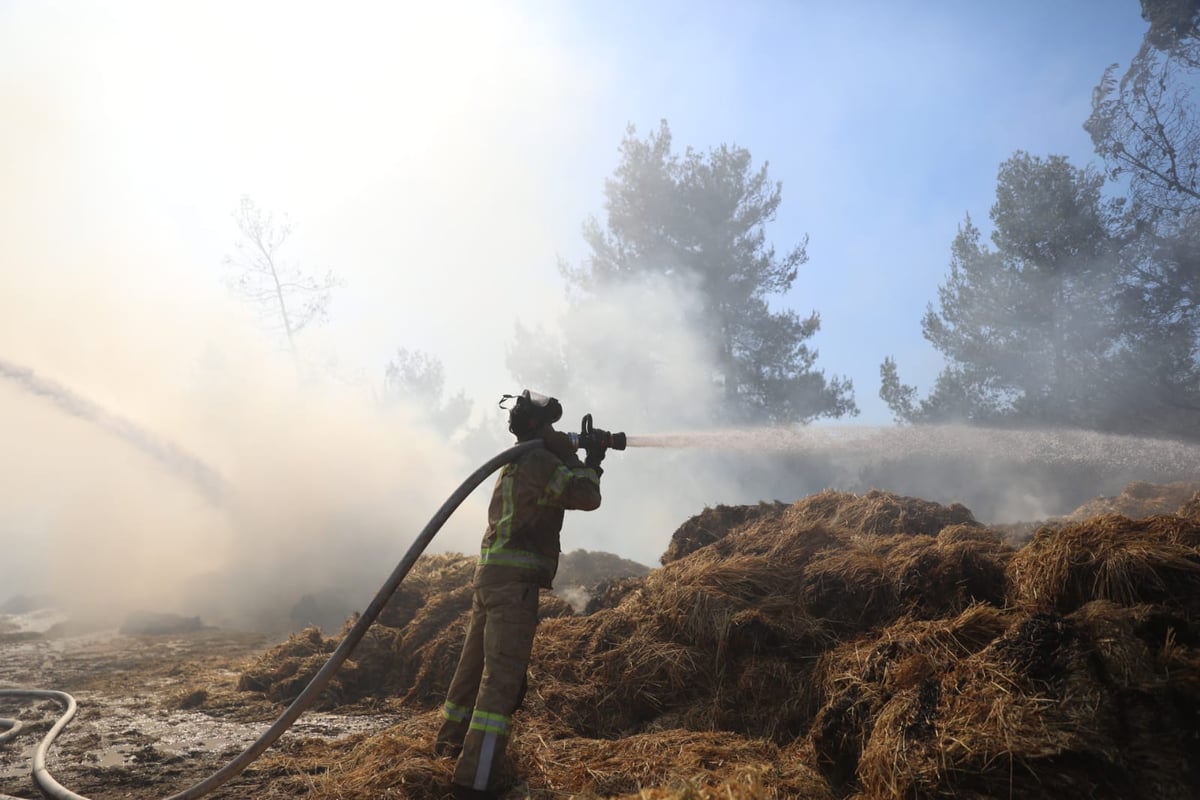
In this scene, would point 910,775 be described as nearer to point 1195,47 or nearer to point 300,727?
point 300,727

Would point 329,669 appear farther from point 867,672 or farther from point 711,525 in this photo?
point 711,525

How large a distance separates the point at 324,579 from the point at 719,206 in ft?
69.1

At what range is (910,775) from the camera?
3604 millimetres

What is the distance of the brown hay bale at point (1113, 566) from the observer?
423cm

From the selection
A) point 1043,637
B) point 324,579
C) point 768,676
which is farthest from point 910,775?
point 324,579

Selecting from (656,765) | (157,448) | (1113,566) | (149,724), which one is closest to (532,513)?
(656,765)

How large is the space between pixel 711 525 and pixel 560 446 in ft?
12.1

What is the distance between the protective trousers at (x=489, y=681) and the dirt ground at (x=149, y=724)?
4.24ft

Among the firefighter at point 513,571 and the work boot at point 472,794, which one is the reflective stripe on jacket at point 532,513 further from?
the work boot at point 472,794

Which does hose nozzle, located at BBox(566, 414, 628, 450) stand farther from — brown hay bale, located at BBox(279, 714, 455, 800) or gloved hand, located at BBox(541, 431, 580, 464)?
brown hay bale, located at BBox(279, 714, 455, 800)

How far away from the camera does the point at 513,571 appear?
5.07 metres

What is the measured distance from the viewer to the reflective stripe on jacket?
5.12 meters

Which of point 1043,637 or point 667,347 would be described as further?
point 667,347

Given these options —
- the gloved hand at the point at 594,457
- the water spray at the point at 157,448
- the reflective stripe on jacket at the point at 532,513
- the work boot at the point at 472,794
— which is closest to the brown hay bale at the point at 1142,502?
the gloved hand at the point at 594,457
